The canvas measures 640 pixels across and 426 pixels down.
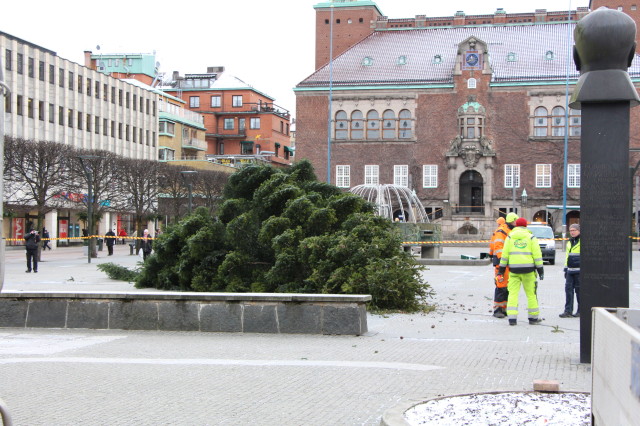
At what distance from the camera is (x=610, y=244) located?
9.47 metres

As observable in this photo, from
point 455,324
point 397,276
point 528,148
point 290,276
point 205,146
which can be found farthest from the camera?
point 205,146

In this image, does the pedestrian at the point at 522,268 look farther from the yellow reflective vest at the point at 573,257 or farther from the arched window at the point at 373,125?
the arched window at the point at 373,125

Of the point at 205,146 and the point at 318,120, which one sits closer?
the point at 318,120

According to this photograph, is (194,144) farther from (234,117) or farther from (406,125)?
(406,125)

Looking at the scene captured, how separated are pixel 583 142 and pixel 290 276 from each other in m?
7.89

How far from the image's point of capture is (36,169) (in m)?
49.1

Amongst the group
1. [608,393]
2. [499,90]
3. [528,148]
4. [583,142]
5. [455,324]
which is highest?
[499,90]

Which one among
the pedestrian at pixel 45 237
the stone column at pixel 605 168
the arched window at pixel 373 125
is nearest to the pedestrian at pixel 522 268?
the stone column at pixel 605 168

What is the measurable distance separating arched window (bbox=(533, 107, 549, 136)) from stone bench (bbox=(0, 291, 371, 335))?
223 ft

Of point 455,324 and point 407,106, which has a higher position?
point 407,106

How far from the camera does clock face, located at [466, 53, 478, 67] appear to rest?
77.9m

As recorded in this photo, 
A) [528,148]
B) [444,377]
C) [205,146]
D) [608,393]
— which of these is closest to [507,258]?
[444,377]

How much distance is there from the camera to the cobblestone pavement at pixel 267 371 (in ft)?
24.2

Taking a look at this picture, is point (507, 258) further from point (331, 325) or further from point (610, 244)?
point (610, 244)
